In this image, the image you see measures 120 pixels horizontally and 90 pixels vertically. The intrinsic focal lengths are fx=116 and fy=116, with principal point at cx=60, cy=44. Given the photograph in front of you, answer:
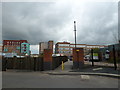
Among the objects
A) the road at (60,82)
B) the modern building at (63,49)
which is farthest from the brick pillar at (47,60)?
the modern building at (63,49)

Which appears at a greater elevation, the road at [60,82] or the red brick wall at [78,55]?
the red brick wall at [78,55]

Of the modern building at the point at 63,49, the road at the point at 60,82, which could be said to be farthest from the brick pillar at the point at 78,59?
the modern building at the point at 63,49

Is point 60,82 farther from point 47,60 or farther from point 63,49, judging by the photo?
point 63,49

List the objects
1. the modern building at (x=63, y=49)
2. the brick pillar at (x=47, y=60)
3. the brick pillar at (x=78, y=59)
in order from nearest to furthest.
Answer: the brick pillar at (x=47, y=60), the brick pillar at (x=78, y=59), the modern building at (x=63, y=49)

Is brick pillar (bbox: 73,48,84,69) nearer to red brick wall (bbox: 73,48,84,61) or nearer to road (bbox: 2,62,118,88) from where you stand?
red brick wall (bbox: 73,48,84,61)

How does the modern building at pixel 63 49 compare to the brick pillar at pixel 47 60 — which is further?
the modern building at pixel 63 49

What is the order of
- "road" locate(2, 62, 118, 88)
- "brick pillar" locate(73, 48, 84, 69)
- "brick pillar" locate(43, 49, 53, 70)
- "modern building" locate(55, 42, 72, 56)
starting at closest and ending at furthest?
"road" locate(2, 62, 118, 88) → "brick pillar" locate(43, 49, 53, 70) → "brick pillar" locate(73, 48, 84, 69) → "modern building" locate(55, 42, 72, 56)

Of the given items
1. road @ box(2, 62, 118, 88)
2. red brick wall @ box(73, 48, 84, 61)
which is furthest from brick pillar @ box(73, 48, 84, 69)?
road @ box(2, 62, 118, 88)

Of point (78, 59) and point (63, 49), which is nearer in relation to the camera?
point (78, 59)

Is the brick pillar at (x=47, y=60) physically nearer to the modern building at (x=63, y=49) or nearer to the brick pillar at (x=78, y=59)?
the brick pillar at (x=78, y=59)

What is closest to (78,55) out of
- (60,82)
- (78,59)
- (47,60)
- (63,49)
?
(78,59)

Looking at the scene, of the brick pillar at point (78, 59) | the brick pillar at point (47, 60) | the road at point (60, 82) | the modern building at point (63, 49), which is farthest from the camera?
the modern building at point (63, 49)

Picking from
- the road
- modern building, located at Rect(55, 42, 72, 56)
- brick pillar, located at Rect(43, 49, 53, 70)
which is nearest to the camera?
the road

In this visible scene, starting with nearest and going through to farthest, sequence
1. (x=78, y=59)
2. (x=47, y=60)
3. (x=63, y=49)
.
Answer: (x=47, y=60)
(x=78, y=59)
(x=63, y=49)
